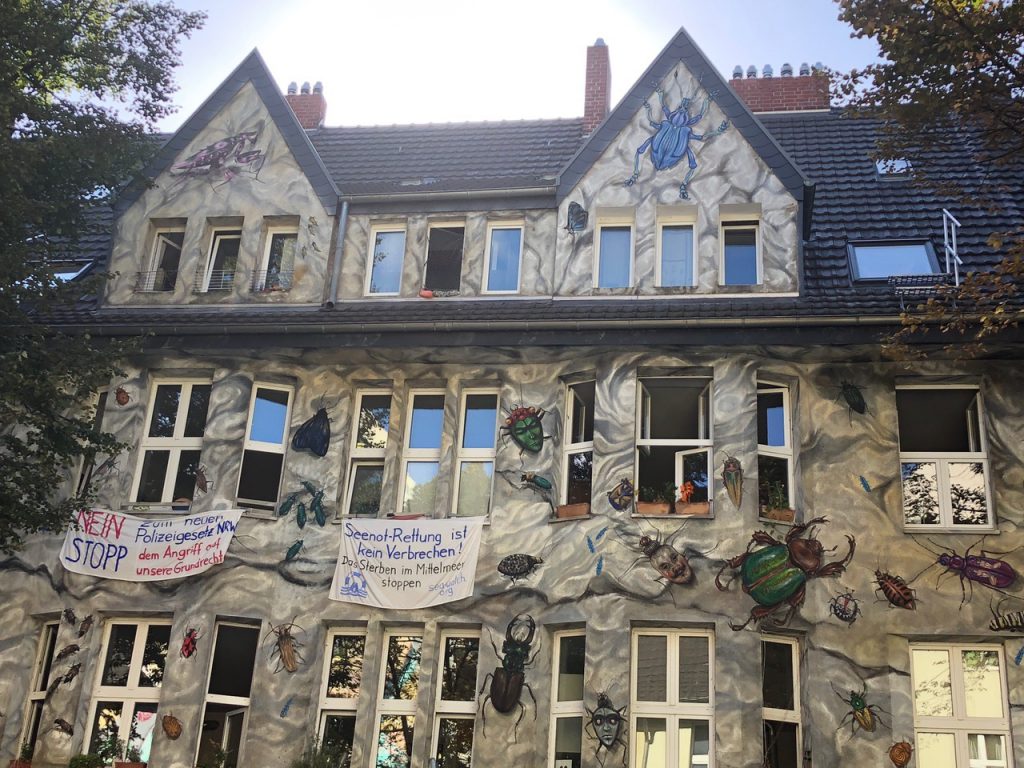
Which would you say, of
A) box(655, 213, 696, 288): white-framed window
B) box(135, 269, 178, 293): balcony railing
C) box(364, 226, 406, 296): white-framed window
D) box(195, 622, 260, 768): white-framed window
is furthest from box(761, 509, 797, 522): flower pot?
box(135, 269, 178, 293): balcony railing

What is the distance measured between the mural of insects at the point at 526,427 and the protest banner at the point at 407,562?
1241 millimetres

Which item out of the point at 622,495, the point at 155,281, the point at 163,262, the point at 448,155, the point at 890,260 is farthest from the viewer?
the point at 448,155

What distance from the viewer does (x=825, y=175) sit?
20.5 meters

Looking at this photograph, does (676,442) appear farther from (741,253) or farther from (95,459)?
(95,459)

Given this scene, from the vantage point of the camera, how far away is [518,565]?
1636 cm

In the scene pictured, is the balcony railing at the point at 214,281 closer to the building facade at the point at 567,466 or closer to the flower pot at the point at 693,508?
the building facade at the point at 567,466

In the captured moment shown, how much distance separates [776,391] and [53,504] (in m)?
10.4

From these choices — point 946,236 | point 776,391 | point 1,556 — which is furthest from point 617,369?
point 1,556

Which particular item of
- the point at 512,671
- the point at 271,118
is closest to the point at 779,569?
the point at 512,671

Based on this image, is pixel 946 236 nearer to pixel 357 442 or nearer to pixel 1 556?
pixel 357 442

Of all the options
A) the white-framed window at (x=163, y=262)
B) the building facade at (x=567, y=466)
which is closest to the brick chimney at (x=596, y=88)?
the building facade at (x=567, y=466)

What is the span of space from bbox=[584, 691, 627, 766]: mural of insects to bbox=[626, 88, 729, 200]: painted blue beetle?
7.84m

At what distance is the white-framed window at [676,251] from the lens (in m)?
18.1

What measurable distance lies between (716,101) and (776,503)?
6524 mm
